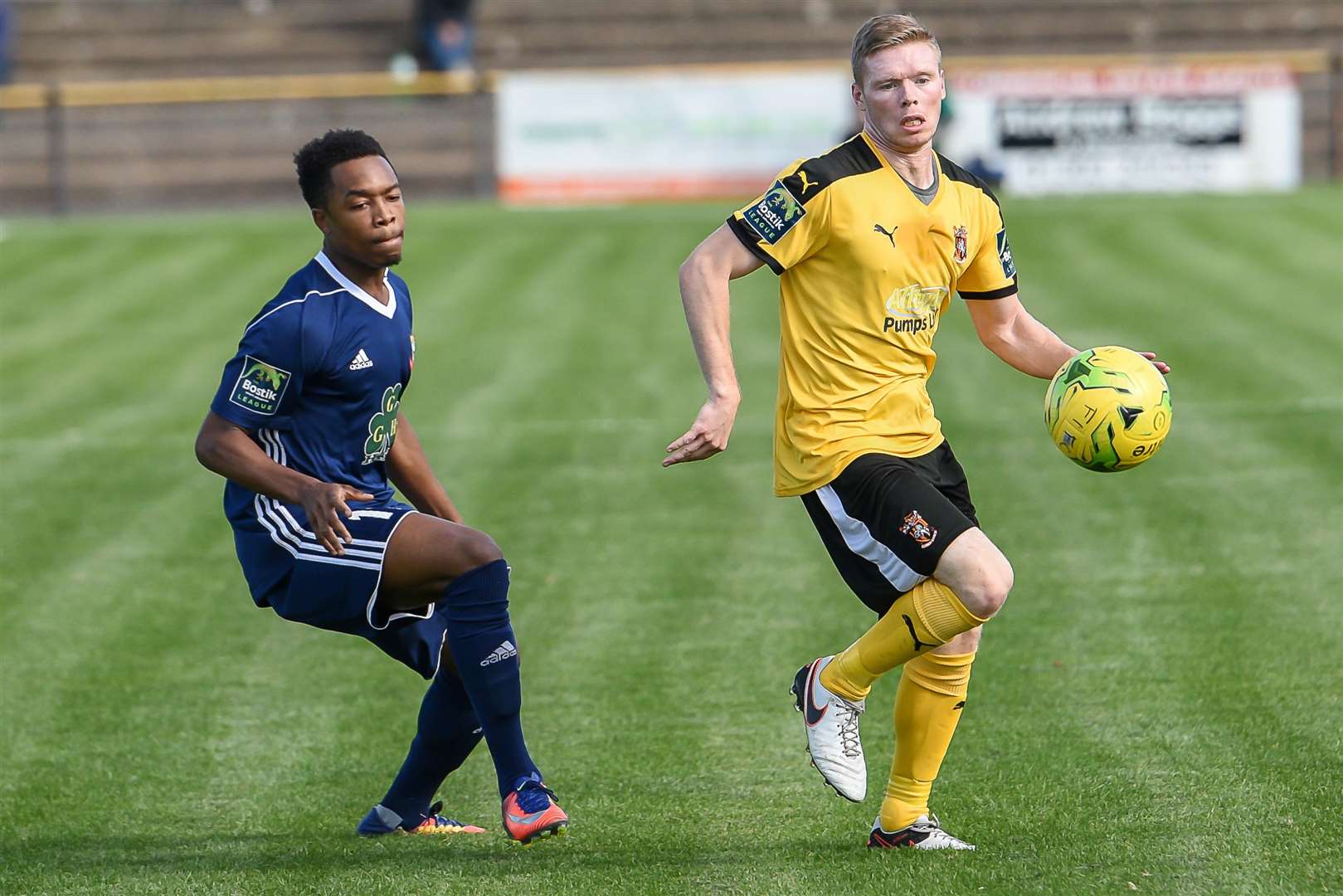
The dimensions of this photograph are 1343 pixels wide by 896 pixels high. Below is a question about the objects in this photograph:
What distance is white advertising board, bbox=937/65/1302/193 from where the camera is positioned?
23281 mm

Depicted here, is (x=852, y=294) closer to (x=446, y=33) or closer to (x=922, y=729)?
(x=922, y=729)

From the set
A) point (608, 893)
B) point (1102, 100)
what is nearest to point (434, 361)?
point (1102, 100)

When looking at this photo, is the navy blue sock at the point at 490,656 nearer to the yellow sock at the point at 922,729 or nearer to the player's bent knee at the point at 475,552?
the player's bent knee at the point at 475,552

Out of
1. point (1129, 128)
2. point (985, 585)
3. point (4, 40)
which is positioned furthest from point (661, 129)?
point (985, 585)

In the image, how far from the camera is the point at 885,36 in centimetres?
539

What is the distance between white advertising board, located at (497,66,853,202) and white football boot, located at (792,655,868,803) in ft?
60.2

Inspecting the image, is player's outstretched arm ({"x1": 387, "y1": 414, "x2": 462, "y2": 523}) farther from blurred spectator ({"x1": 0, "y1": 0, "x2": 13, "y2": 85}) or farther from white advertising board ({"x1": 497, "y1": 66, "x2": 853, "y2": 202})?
blurred spectator ({"x1": 0, "y1": 0, "x2": 13, "y2": 85})

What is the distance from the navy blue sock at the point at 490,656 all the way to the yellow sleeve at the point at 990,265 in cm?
169

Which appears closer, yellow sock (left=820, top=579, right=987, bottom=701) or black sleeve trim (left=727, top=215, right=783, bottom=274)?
yellow sock (left=820, top=579, right=987, bottom=701)

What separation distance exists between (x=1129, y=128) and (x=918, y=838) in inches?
765

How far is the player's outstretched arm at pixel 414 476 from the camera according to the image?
5926 mm

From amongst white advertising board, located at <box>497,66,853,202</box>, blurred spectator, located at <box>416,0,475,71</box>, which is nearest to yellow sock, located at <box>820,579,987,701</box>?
white advertising board, located at <box>497,66,853,202</box>

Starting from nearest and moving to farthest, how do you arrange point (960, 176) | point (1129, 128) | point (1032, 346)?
point (960, 176) → point (1032, 346) → point (1129, 128)

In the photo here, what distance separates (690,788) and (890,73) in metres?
2.49
